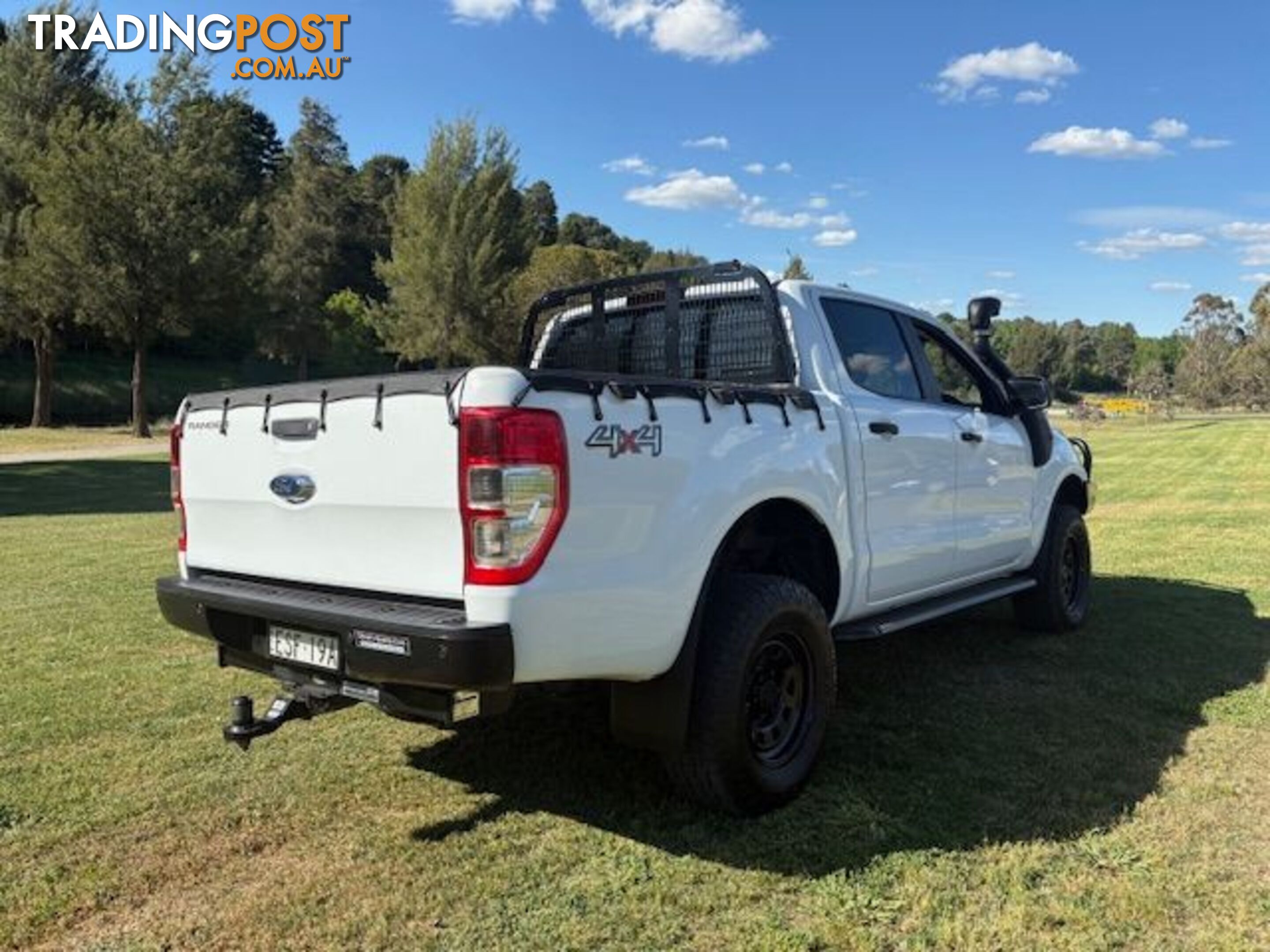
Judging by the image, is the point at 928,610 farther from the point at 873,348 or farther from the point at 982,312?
the point at 982,312

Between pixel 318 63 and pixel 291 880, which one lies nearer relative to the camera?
pixel 291 880

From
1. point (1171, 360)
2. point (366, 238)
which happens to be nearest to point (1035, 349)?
point (1171, 360)

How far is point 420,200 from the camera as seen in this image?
4128 centimetres

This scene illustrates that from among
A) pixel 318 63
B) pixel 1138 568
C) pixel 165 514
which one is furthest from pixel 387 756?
pixel 318 63

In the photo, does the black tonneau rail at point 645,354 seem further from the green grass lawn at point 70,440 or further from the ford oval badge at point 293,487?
the green grass lawn at point 70,440

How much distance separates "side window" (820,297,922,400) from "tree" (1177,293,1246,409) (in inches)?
3864

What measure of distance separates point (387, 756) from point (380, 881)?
44.0 inches

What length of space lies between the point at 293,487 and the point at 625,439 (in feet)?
3.98

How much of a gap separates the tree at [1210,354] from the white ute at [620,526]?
98.7m

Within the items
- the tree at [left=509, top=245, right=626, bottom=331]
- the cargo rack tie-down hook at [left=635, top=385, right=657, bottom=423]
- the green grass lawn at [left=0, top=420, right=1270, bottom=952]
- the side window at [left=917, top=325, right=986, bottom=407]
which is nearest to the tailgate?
the cargo rack tie-down hook at [left=635, top=385, right=657, bottom=423]

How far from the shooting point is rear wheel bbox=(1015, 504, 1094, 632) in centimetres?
630

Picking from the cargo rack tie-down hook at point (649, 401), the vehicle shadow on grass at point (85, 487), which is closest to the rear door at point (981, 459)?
the cargo rack tie-down hook at point (649, 401)

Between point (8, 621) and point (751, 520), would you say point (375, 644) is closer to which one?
point (751, 520)

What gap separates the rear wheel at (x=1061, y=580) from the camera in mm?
6301
